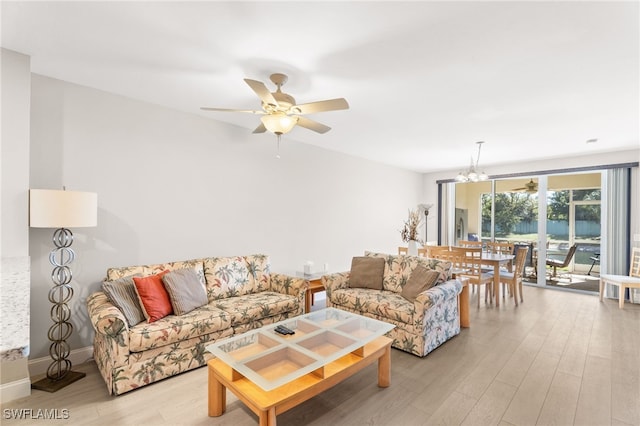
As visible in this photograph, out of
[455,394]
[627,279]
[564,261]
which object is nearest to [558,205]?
[564,261]

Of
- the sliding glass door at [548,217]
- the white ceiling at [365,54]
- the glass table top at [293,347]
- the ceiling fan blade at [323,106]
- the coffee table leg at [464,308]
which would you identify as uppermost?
the white ceiling at [365,54]

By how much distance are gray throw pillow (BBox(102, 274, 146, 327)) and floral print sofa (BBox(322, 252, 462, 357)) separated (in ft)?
6.66

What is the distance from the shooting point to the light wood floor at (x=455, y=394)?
2025 millimetres

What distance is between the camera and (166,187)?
3365 millimetres

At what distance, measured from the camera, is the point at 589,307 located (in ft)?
15.1

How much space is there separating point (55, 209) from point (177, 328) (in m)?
1.30

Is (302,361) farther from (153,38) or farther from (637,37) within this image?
(637,37)

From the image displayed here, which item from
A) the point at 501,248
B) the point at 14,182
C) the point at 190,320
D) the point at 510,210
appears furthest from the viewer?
the point at 510,210

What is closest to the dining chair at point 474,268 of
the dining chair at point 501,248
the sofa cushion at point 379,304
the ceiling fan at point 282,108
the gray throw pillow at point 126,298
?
the dining chair at point 501,248

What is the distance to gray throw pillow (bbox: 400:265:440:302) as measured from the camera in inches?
126

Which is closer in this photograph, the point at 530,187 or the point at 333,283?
the point at 333,283

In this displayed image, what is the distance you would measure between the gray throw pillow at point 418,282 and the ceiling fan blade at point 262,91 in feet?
7.62

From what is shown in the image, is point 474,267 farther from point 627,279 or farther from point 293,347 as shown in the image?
point 293,347

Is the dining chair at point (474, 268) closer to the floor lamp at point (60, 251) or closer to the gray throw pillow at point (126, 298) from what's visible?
the gray throw pillow at point (126, 298)
